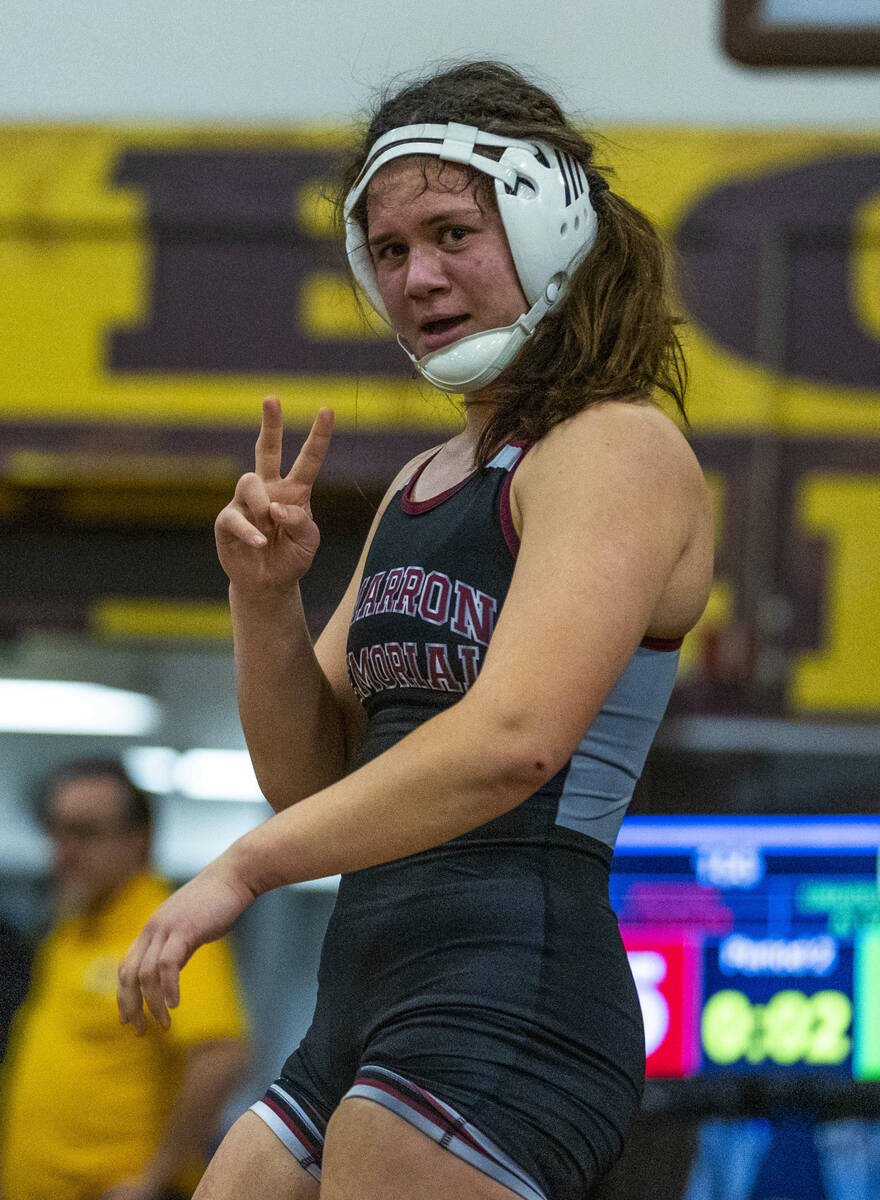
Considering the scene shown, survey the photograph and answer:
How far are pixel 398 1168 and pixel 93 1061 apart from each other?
164cm

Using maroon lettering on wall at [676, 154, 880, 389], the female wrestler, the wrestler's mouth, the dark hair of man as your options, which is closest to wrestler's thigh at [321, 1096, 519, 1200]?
the female wrestler

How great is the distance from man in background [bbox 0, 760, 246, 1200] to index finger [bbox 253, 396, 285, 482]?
4.68ft

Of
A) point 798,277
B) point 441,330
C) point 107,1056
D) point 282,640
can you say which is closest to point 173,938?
point 282,640

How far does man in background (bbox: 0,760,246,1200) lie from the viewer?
2496 mm

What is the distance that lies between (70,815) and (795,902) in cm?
143

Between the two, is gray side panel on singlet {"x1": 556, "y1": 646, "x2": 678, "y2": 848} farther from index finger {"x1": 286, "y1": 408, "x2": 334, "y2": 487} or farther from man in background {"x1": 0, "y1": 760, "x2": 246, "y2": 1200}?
man in background {"x1": 0, "y1": 760, "x2": 246, "y2": 1200}

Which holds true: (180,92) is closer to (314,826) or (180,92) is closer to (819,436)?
(819,436)

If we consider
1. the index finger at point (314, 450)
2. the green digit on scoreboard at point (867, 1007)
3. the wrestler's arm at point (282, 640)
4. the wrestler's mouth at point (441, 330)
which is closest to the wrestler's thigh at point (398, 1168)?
the wrestler's arm at point (282, 640)

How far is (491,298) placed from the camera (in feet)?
4.15

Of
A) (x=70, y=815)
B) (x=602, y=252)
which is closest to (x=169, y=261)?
(x=70, y=815)

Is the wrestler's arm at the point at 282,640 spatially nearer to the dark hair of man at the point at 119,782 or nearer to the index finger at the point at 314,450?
the index finger at the point at 314,450

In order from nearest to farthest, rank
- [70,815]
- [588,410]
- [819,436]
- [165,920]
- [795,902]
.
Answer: [165,920] < [588,410] < [70,815] < [795,902] < [819,436]

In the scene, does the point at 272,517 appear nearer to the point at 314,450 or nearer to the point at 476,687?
the point at 314,450

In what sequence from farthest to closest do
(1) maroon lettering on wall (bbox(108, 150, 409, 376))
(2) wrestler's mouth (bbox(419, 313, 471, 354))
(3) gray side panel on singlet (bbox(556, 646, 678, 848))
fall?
(1) maroon lettering on wall (bbox(108, 150, 409, 376)), (2) wrestler's mouth (bbox(419, 313, 471, 354)), (3) gray side panel on singlet (bbox(556, 646, 678, 848))
